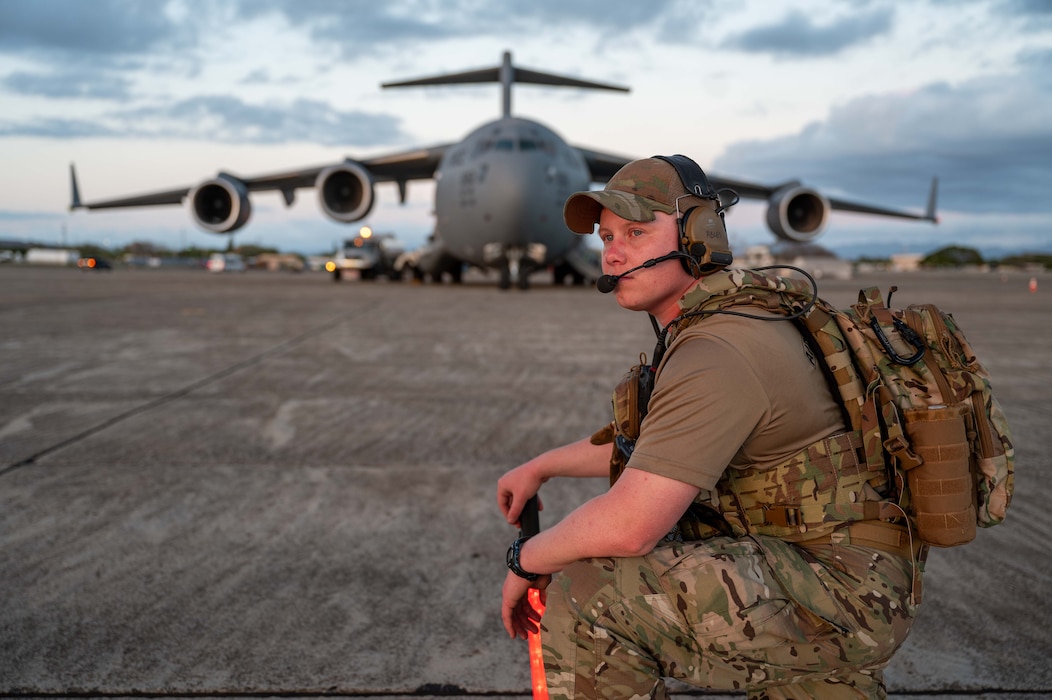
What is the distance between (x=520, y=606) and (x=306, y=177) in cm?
2208

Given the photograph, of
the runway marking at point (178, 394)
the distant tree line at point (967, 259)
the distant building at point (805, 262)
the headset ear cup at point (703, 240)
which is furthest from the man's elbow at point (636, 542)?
the distant tree line at point (967, 259)

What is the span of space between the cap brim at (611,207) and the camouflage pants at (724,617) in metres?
0.80

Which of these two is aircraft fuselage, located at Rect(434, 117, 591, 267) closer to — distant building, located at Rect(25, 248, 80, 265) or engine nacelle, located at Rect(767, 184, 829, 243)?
engine nacelle, located at Rect(767, 184, 829, 243)

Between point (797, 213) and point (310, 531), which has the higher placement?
point (797, 213)

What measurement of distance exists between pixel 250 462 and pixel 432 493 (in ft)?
4.05

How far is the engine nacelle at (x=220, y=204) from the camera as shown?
2008 cm

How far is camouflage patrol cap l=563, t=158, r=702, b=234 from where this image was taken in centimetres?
179

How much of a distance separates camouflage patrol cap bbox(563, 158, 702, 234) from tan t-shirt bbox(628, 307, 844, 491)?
1.09 feet

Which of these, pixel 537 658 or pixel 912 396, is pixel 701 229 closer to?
pixel 912 396

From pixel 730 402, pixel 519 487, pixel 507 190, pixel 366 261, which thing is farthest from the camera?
pixel 366 261

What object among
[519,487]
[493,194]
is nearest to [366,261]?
[493,194]

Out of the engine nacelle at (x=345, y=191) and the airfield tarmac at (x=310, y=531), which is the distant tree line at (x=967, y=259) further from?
Answer: the airfield tarmac at (x=310, y=531)

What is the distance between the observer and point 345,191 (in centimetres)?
2077

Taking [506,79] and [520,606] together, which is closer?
[520,606]
